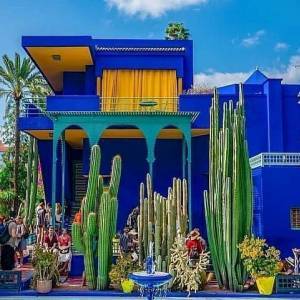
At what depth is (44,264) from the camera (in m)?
13.1

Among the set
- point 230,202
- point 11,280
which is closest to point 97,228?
point 11,280

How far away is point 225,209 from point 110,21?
520 inches

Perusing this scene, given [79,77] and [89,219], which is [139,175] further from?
[89,219]

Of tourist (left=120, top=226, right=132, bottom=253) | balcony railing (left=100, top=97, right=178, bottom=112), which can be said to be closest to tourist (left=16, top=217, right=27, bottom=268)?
tourist (left=120, top=226, right=132, bottom=253)

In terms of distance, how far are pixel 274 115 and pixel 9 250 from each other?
10.5 m

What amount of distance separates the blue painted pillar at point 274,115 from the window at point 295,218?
4.52 metres

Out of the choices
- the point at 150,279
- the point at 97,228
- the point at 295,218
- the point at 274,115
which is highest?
the point at 274,115

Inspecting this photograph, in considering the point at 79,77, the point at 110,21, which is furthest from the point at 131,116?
the point at 110,21

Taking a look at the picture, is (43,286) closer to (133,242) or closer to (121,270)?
(121,270)

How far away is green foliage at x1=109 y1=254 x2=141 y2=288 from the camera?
1299 centimetres

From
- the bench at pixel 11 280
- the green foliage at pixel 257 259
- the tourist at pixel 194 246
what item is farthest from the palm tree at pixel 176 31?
the bench at pixel 11 280

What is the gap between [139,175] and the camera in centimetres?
2044

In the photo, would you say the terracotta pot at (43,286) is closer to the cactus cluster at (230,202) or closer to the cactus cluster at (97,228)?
the cactus cluster at (97,228)

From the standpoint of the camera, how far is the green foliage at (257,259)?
12680 mm
